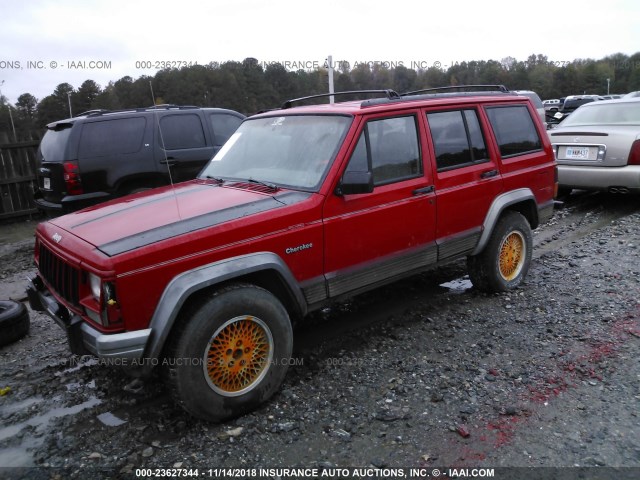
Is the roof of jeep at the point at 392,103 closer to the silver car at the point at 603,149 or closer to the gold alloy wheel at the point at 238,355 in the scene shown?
the gold alloy wheel at the point at 238,355

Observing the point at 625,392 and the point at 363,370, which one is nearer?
the point at 625,392

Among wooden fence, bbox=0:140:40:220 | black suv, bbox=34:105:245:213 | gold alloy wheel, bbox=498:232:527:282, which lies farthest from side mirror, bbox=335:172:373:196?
wooden fence, bbox=0:140:40:220

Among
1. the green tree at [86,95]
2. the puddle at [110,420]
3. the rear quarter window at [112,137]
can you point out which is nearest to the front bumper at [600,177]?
the rear quarter window at [112,137]

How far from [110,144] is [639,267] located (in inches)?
286

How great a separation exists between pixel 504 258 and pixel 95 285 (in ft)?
13.0

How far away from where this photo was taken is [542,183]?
217 inches

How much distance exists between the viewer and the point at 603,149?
8.26m

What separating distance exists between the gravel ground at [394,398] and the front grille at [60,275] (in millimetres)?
820

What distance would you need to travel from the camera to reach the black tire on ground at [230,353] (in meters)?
3.07

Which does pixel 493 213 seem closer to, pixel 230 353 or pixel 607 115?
pixel 230 353

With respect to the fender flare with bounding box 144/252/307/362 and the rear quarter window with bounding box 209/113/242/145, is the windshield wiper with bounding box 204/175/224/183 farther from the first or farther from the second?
the rear quarter window with bounding box 209/113/242/145

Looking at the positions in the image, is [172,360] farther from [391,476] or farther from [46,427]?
[391,476]

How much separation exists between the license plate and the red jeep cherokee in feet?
12.9

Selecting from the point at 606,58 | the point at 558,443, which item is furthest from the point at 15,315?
the point at 606,58
